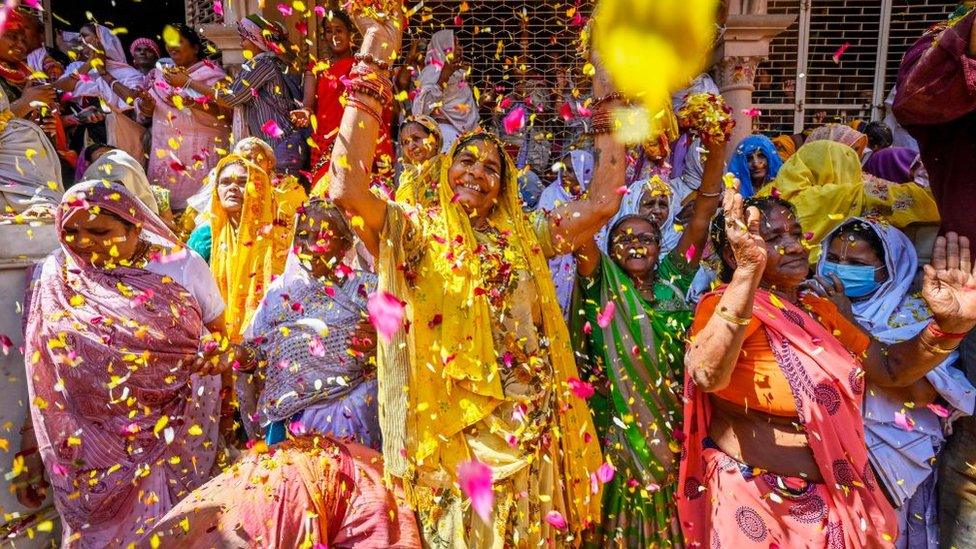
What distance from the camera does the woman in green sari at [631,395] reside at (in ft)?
9.30

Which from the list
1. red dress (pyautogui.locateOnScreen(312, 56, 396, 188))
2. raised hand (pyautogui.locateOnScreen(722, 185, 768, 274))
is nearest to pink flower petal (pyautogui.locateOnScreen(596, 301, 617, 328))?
raised hand (pyautogui.locateOnScreen(722, 185, 768, 274))

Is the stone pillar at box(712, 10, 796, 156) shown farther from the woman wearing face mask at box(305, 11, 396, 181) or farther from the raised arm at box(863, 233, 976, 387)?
the raised arm at box(863, 233, 976, 387)

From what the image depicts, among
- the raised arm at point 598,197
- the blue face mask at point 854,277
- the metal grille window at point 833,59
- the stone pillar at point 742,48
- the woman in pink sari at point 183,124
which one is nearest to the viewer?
the raised arm at point 598,197

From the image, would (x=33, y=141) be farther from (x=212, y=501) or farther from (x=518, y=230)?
(x=518, y=230)

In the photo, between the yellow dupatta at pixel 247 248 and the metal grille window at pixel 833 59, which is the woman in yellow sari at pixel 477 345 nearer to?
the yellow dupatta at pixel 247 248

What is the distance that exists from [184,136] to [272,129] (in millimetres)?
1154

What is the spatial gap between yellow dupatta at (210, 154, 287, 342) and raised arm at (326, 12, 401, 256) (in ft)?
5.65

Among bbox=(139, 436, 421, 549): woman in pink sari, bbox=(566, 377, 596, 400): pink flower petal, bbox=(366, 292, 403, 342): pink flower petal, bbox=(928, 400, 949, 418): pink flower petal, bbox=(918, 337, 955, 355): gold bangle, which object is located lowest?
bbox=(139, 436, 421, 549): woman in pink sari

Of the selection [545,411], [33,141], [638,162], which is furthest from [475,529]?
[638,162]

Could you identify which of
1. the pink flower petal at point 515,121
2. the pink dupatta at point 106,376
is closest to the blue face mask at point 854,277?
the pink dupatta at point 106,376

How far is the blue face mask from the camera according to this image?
9.90 ft

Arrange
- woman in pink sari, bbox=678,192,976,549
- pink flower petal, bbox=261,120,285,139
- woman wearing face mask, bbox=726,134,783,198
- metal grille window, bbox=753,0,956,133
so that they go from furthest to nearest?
metal grille window, bbox=753,0,956,133
pink flower petal, bbox=261,120,285,139
woman wearing face mask, bbox=726,134,783,198
woman in pink sari, bbox=678,192,976,549

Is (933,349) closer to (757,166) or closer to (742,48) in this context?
(757,166)

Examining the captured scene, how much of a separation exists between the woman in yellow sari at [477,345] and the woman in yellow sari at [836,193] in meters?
1.36
